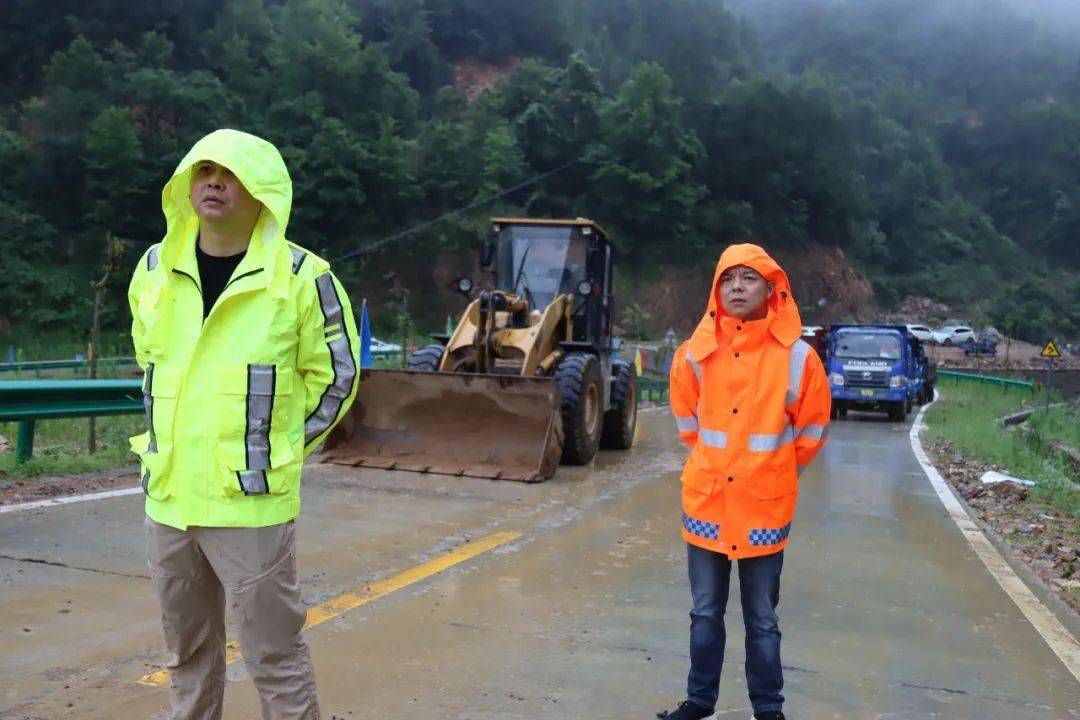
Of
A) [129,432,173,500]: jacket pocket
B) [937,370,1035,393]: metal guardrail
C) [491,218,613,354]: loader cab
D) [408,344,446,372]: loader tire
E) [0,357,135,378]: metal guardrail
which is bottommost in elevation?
[0,357,135,378]: metal guardrail

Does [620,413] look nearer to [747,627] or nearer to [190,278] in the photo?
[747,627]

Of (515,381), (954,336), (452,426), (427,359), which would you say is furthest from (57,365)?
(954,336)

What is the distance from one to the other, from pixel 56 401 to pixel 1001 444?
13.5 m

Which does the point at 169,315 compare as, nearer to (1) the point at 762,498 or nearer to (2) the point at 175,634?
(2) the point at 175,634

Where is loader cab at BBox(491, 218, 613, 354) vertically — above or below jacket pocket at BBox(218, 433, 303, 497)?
above

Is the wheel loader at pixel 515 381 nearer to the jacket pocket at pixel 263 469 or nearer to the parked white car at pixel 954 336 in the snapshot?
the jacket pocket at pixel 263 469

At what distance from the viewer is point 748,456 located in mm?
3793

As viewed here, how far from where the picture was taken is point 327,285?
3168 millimetres

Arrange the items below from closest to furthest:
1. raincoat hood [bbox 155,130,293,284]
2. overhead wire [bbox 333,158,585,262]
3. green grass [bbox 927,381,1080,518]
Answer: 1. raincoat hood [bbox 155,130,293,284]
2. green grass [bbox 927,381,1080,518]
3. overhead wire [bbox 333,158,585,262]

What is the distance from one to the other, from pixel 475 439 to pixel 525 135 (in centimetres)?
5307

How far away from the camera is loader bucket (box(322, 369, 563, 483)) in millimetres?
10453

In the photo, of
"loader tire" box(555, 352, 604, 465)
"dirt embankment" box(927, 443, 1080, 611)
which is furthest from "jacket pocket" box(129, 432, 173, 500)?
"loader tire" box(555, 352, 604, 465)

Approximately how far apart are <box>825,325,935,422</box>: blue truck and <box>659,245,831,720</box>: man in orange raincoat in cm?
2152

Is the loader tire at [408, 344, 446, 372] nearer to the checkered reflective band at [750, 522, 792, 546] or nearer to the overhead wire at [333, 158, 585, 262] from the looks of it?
the checkered reflective band at [750, 522, 792, 546]
